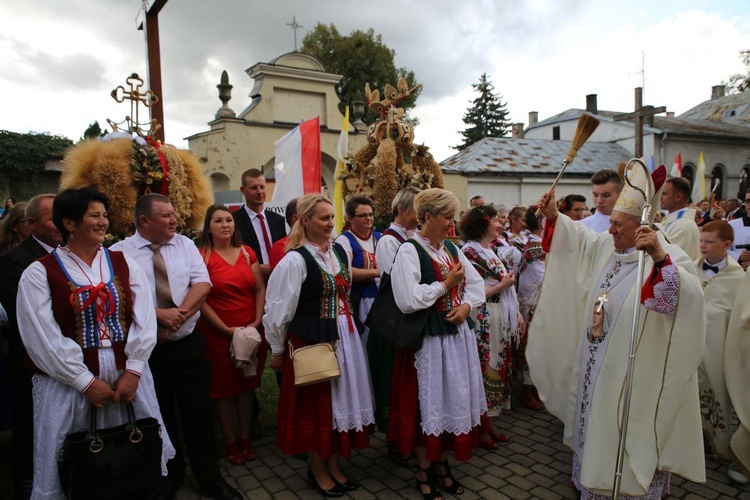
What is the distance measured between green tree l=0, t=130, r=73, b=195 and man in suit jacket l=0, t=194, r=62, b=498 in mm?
10756

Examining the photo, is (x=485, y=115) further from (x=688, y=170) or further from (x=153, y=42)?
(x=153, y=42)

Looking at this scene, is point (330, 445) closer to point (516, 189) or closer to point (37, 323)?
point (37, 323)

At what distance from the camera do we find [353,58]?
2853 centimetres

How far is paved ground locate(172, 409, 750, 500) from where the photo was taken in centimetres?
346

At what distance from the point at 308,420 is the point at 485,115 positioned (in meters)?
40.9

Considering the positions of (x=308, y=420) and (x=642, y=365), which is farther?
(x=308, y=420)

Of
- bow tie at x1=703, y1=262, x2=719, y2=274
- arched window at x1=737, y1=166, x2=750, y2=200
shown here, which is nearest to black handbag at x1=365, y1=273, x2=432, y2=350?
bow tie at x1=703, y1=262, x2=719, y2=274

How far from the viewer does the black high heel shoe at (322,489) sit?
3455 millimetres

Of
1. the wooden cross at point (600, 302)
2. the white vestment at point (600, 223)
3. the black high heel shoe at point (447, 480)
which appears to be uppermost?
the white vestment at point (600, 223)

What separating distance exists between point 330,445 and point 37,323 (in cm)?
190

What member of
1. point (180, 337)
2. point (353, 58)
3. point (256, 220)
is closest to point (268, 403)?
point (256, 220)

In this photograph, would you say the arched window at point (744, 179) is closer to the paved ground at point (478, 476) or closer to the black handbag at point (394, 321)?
the paved ground at point (478, 476)

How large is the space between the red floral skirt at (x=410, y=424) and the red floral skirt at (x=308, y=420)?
14.6 inches

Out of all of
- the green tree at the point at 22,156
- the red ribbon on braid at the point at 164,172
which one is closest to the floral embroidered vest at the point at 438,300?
the red ribbon on braid at the point at 164,172
